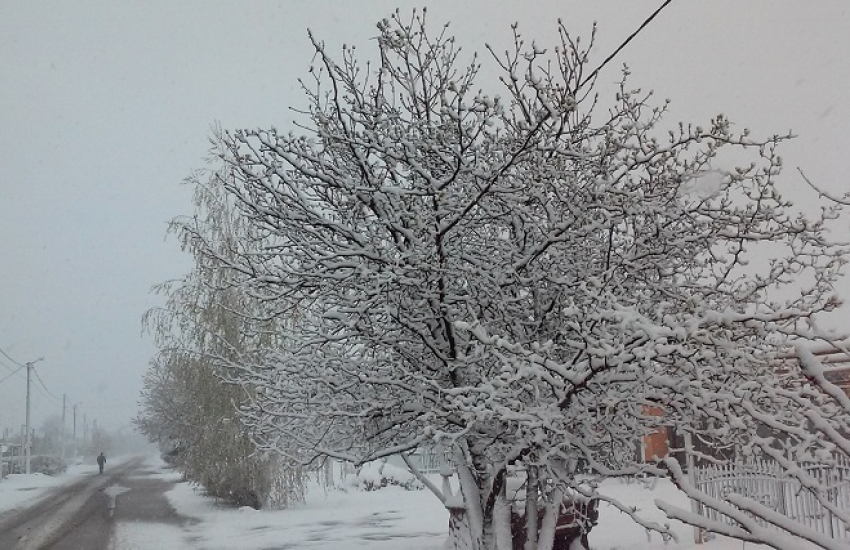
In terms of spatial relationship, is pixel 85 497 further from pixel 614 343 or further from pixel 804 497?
pixel 614 343

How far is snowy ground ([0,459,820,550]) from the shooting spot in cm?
1162

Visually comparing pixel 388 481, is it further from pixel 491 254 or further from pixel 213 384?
pixel 491 254

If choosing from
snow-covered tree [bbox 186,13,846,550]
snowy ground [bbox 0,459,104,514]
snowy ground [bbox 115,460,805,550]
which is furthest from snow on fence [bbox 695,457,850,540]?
snowy ground [bbox 0,459,104,514]

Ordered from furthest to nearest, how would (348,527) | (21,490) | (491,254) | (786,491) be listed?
1. (21,490)
2. (348,527)
3. (786,491)
4. (491,254)

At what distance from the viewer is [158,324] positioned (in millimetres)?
20297

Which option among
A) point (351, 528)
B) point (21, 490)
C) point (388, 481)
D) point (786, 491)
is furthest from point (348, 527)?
point (21, 490)

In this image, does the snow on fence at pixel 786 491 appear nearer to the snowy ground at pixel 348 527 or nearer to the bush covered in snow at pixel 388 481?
the snowy ground at pixel 348 527

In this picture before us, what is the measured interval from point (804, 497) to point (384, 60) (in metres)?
7.19

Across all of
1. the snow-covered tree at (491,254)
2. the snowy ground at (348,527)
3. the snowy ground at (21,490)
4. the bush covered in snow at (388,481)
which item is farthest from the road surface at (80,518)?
the snow-covered tree at (491,254)

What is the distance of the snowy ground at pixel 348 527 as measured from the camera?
1162 cm

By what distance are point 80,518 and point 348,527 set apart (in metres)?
7.88

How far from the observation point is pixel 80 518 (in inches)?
757

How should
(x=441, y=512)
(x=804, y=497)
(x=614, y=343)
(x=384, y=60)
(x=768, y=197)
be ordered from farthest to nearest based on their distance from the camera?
(x=441, y=512) → (x=804, y=497) → (x=384, y=60) → (x=768, y=197) → (x=614, y=343)

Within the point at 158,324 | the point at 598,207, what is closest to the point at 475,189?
the point at 598,207
